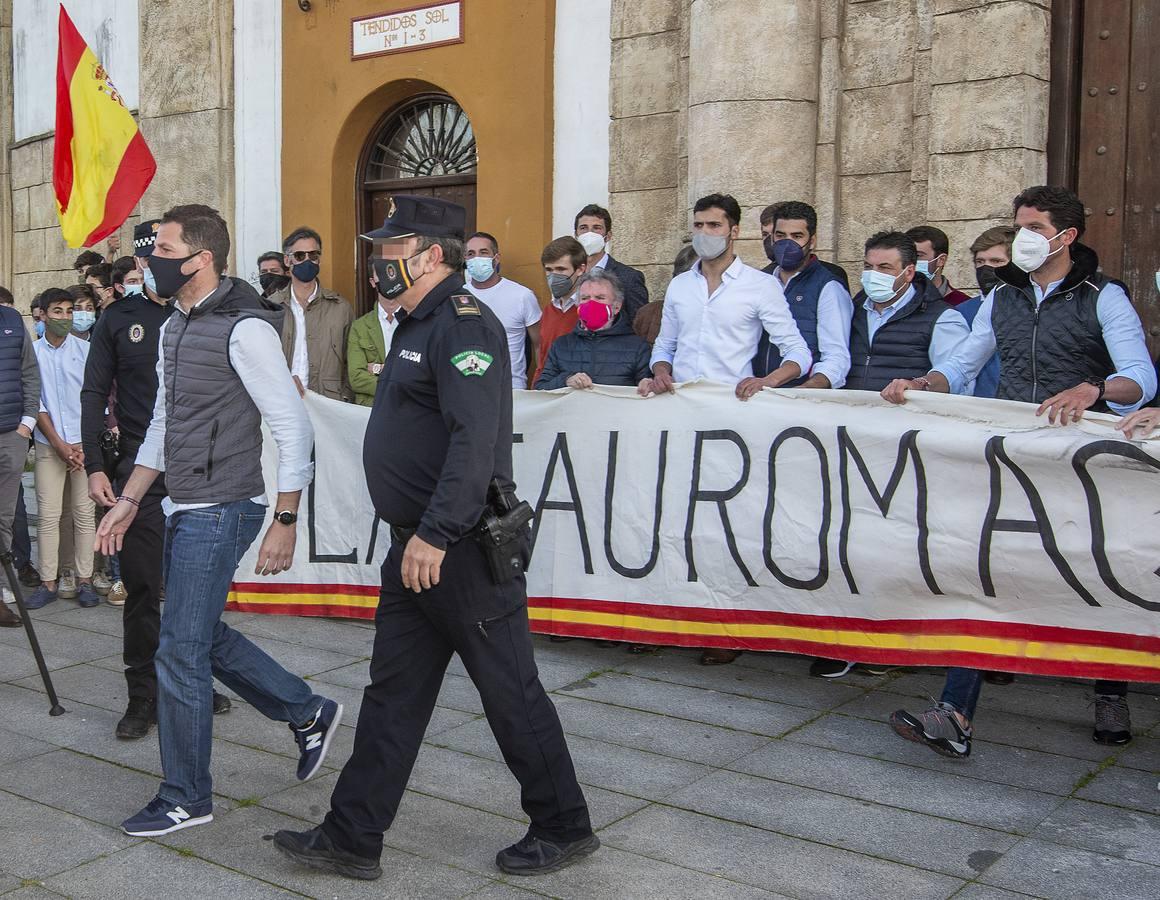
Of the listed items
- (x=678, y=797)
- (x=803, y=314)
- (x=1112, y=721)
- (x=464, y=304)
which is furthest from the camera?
(x=803, y=314)

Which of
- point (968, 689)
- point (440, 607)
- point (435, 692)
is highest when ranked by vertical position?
point (440, 607)

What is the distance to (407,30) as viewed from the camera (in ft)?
36.9

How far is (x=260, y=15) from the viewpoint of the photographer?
489 inches

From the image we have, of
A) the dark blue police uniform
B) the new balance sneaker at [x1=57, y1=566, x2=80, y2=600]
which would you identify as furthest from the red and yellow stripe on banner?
the dark blue police uniform

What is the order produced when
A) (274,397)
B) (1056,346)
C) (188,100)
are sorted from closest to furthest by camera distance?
(274,397), (1056,346), (188,100)

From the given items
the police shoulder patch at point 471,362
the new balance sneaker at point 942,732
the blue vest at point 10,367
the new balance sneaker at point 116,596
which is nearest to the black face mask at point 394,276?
the police shoulder patch at point 471,362

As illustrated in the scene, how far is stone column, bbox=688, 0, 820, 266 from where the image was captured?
28.2ft

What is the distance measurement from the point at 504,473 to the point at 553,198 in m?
6.75

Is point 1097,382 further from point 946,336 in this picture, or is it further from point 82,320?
point 82,320

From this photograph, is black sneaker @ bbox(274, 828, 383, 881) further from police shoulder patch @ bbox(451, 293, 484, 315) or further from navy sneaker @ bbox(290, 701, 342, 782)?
police shoulder patch @ bbox(451, 293, 484, 315)

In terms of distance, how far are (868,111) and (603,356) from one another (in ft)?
10.0

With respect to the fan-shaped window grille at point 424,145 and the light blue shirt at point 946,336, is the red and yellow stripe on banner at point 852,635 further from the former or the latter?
the fan-shaped window grille at point 424,145

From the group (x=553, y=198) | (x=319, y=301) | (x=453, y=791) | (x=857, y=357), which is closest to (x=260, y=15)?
(x=553, y=198)

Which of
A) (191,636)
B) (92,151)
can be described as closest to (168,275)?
(191,636)
